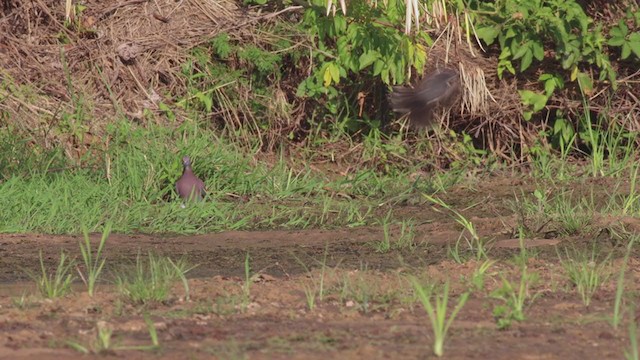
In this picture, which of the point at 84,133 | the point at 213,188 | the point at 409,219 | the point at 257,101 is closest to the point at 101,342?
the point at 409,219

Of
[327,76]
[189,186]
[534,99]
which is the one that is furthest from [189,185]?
[534,99]

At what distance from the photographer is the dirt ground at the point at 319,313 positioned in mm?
3037

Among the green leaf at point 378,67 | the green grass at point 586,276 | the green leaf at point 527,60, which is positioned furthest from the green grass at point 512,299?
the green leaf at point 527,60

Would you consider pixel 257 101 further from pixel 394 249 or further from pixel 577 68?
pixel 394 249

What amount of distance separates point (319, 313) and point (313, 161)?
13.4 feet

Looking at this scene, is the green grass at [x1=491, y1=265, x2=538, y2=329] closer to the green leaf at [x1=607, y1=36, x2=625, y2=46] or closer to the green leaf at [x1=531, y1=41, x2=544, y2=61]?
the green leaf at [x1=531, y1=41, x2=544, y2=61]

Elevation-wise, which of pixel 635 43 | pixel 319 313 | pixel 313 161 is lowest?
pixel 319 313

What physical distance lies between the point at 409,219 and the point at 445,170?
169cm

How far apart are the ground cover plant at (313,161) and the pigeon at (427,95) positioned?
0.13 metres

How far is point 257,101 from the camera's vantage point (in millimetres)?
7672

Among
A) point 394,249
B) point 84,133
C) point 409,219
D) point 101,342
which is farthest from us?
point 84,133

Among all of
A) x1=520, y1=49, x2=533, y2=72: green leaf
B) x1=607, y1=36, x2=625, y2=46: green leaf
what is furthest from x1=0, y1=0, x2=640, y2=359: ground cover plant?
x1=607, y1=36, x2=625, y2=46: green leaf

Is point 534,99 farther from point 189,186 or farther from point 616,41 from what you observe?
point 189,186

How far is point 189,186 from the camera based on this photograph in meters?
6.21
